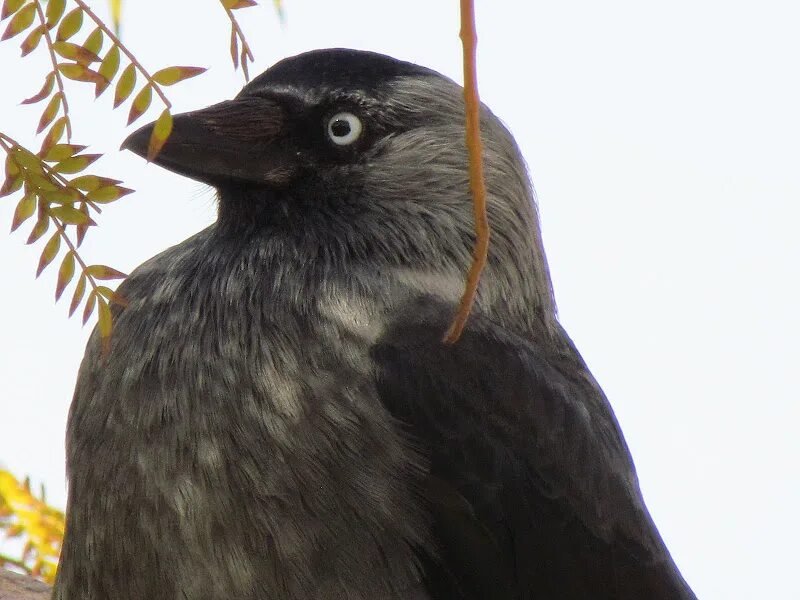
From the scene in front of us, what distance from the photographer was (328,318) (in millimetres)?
3590

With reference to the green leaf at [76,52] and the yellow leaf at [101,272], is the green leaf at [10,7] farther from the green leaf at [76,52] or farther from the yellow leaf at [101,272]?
the yellow leaf at [101,272]

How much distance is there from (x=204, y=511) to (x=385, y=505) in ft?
1.64

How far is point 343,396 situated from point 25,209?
1135mm

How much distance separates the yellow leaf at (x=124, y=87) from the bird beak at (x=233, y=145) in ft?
3.92

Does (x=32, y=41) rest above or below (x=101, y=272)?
above

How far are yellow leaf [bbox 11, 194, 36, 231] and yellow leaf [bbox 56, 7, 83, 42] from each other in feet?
1.16

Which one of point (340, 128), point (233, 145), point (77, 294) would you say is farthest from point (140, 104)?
point (340, 128)

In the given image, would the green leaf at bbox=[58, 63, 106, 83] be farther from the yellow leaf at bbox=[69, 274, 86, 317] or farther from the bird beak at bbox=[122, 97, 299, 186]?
the bird beak at bbox=[122, 97, 299, 186]

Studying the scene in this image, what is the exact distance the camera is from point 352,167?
4043 mm

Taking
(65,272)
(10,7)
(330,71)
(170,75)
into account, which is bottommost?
(65,272)

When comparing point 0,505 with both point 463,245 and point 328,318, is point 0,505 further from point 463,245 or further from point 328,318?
point 463,245

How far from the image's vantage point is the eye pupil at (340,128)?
4.00 m

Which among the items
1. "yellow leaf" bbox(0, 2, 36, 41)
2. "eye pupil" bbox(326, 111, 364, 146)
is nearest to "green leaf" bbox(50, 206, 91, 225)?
"yellow leaf" bbox(0, 2, 36, 41)

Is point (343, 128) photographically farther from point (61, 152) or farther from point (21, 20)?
point (21, 20)
